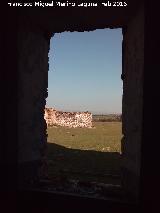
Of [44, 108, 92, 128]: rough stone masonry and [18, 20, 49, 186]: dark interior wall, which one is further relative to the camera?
[44, 108, 92, 128]: rough stone masonry

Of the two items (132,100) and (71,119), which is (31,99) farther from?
(71,119)

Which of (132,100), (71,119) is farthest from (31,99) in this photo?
(71,119)

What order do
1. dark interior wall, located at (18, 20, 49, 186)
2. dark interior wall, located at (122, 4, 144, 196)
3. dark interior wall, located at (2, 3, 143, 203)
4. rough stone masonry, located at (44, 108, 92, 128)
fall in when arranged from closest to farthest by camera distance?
dark interior wall, located at (122, 4, 144, 196) < dark interior wall, located at (2, 3, 143, 203) < dark interior wall, located at (18, 20, 49, 186) < rough stone masonry, located at (44, 108, 92, 128)

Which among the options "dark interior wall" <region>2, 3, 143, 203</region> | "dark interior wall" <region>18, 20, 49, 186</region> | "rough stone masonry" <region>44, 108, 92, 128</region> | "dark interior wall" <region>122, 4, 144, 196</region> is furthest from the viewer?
"rough stone masonry" <region>44, 108, 92, 128</region>

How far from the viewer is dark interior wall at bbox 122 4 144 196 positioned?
170 inches

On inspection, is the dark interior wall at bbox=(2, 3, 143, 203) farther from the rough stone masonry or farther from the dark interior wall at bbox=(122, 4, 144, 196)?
the rough stone masonry

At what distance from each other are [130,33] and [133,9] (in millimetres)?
530

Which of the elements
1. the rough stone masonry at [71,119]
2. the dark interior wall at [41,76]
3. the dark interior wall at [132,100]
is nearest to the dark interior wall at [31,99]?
the dark interior wall at [41,76]

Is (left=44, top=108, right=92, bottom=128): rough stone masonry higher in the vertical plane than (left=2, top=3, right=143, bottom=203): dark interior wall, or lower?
lower

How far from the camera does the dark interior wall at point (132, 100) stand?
4.32 meters

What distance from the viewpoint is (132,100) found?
4723mm

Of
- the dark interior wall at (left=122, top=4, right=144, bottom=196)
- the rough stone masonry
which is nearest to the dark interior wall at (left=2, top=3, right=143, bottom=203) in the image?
the dark interior wall at (left=122, top=4, right=144, bottom=196)

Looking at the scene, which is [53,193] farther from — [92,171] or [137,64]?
[92,171]

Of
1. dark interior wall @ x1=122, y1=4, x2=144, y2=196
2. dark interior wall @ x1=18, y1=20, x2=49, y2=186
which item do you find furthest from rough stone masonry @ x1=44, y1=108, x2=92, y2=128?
dark interior wall @ x1=122, y1=4, x2=144, y2=196
